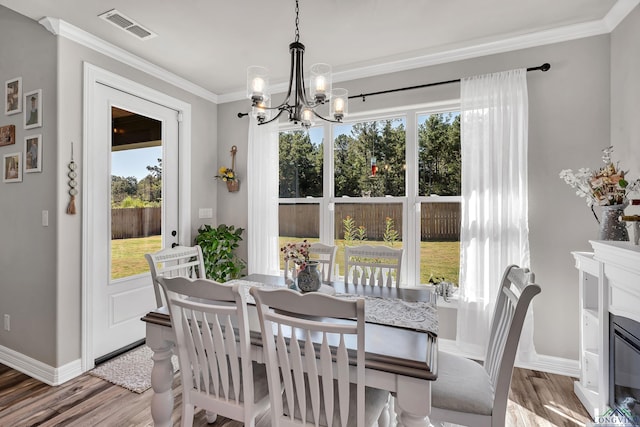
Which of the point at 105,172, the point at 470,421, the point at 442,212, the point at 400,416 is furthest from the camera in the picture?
the point at 442,212

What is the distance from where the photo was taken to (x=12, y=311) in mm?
2652

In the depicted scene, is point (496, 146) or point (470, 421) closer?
point (470, 421)

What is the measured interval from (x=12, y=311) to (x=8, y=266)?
379 mm

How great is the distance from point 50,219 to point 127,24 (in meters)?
1.57

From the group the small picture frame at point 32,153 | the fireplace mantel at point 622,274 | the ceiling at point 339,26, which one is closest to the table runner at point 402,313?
the fireplace mantel at point 622,274

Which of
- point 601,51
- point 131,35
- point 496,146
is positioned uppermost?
point 131,35

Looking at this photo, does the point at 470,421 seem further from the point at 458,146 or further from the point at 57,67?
the point at 57,67

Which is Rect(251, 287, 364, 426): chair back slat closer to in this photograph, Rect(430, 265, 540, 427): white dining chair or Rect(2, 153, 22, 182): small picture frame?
Rect(430, 265, 540, 427): white dining chair

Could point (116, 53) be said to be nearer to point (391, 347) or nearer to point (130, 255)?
point (130, 255)

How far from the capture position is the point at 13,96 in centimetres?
261

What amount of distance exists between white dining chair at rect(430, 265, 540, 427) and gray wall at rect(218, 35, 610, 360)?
121 cm

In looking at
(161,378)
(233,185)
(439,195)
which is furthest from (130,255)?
(439,195)

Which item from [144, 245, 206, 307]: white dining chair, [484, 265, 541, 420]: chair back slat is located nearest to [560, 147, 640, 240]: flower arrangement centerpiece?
[484, 265, 541, 420]: chair back slat

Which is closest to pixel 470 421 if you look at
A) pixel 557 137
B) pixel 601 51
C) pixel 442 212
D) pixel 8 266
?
pixel 442 212
